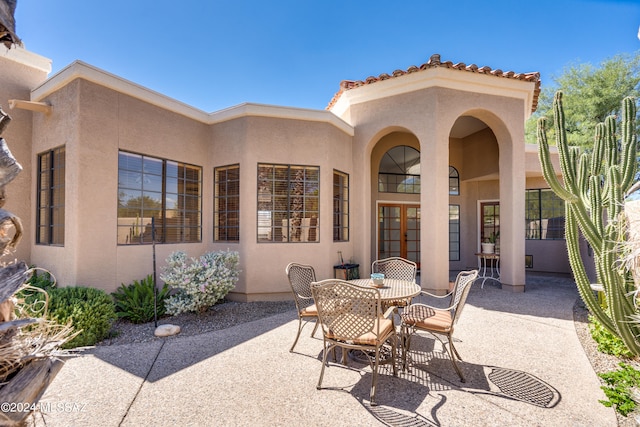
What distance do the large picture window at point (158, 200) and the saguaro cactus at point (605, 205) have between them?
7218mm

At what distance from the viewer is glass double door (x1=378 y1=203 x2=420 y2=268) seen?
10797 mm

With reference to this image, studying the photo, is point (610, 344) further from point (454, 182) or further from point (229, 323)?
point (454, 182)

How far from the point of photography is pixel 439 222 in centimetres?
771

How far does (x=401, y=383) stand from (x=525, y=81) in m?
8.45

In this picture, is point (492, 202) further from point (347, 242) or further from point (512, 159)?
point (347, 242)

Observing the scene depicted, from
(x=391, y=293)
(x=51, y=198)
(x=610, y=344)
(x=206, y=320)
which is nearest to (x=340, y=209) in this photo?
(x=206, y=320)

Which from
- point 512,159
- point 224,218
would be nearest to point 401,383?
point 224,218

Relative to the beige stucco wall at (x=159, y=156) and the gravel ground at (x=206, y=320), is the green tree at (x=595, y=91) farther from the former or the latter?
the gravel ground at (x=206, y=320)

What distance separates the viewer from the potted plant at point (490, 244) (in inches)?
386

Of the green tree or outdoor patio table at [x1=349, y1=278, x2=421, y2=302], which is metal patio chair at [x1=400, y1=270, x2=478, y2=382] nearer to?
outdoor patio table at [x1=349, y1=278, x2=421, y2=302]

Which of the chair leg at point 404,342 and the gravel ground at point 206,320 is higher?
the chair leg at point 404,342

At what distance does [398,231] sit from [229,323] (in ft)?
23.1

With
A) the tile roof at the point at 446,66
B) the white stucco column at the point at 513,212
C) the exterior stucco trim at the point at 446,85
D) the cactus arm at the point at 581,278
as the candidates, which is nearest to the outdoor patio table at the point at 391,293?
the cactus arm at the point at 581,278

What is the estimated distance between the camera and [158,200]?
6984 mm
